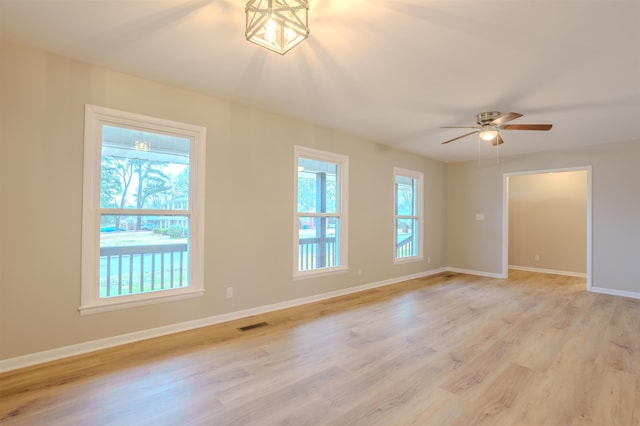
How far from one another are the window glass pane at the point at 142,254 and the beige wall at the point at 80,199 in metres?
0.21

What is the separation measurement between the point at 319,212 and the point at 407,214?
7.86 feet

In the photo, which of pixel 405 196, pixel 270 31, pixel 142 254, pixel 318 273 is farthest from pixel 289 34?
pixel 405 196

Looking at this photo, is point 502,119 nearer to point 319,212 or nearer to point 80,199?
point 319,212

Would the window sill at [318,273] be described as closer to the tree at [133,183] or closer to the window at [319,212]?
the window at [319,212]

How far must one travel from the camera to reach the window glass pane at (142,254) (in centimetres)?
280

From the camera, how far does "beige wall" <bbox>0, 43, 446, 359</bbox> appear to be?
92.8 inches

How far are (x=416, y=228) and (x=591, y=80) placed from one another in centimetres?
390

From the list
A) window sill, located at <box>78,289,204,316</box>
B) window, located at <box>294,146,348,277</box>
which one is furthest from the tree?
window, located at <box>294,146,348,277</box>

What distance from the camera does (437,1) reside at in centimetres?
183

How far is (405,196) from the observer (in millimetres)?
6074

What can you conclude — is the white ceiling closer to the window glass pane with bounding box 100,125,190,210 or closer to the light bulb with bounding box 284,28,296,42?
the light bulb with bounding box 284,28,296,42

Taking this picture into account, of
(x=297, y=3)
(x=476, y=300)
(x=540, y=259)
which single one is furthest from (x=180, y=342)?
(x=540, y=259)

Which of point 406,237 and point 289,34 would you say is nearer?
point 289,34

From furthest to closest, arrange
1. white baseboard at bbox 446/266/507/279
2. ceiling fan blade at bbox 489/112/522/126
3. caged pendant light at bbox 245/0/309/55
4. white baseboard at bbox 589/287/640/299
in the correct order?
white baseboard at bbox 446/266/507/279, white baseboard at bbox 589/287/640/299, ceiling fan blade at bbox 489/112/522/126, caged pendant light at bbox 245/0/309/55
